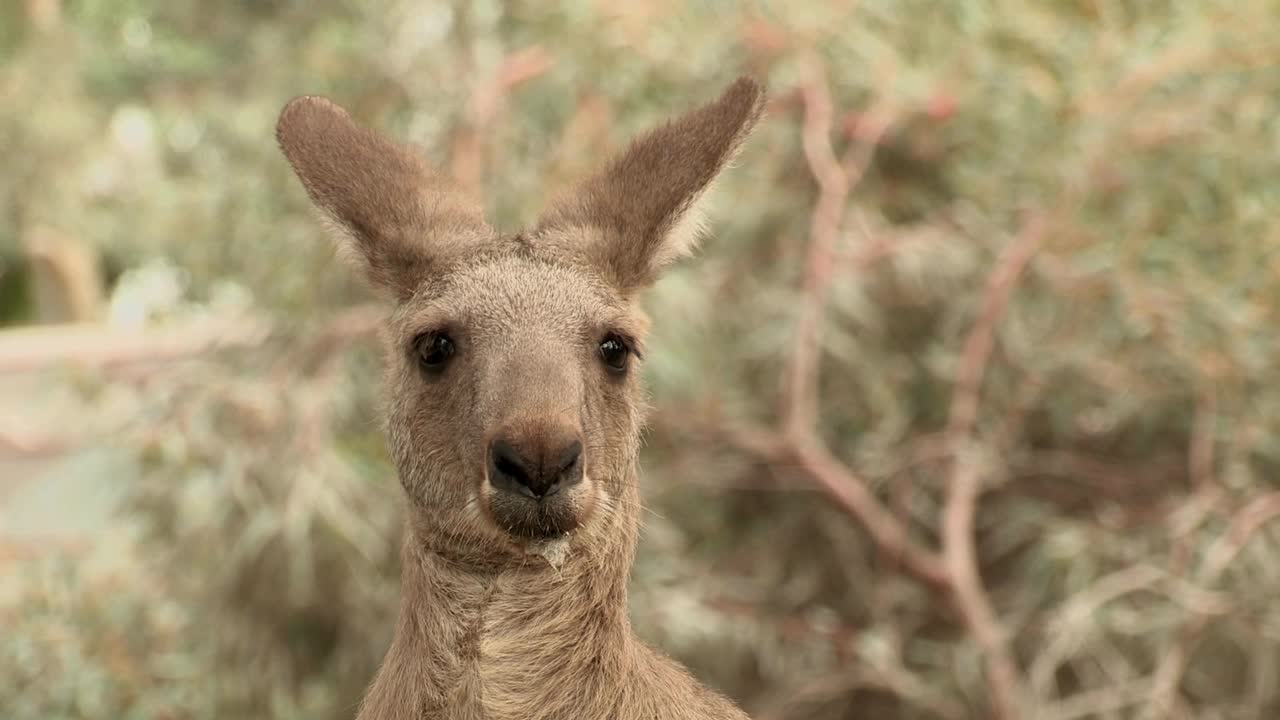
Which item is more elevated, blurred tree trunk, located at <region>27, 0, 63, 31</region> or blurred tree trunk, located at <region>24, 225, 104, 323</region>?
blurred tree trunk, located at <region>24, 225, 104, 323</region>

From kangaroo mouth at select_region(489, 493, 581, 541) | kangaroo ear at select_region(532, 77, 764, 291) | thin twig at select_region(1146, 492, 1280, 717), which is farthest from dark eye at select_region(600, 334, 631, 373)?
thin twig at select_region(1146, 492, 1280, 717)

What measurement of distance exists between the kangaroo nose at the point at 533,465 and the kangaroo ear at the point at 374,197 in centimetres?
53

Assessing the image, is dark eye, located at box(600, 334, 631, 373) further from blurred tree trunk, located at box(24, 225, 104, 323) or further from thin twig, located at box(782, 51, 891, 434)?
blurred tree trunk, located at box(24, 225, 104, 323)

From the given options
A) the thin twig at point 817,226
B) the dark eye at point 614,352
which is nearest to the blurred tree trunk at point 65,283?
the thin twig at point 817,226

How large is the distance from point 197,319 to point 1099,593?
11.6ft

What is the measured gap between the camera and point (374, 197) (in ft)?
8.04

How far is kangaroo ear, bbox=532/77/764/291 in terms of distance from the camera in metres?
2.45

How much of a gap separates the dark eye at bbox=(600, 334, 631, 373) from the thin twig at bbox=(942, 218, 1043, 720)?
2.93m

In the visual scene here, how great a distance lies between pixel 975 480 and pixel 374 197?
3.43 metres

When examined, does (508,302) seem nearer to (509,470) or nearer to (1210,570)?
(509,470)

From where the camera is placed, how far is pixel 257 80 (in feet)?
19.2

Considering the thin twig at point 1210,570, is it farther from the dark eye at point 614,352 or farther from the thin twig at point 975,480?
the dark eye at point 614,352

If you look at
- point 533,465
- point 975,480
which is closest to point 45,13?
point 975,480

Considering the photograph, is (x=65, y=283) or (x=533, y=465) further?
(x=65, y=283)
